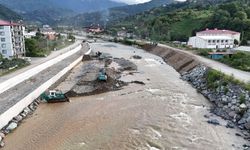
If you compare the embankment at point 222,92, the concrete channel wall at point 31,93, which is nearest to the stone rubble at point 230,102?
the embankment at point 222,92

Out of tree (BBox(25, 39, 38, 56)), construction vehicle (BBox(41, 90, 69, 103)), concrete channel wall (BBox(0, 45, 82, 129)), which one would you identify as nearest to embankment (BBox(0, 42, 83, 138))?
concrete channel wall (BBox(0, 45, 82, 129))

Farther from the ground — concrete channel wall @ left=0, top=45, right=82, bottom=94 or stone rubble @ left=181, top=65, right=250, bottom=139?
concrete channel wall @ left=0, top=45, right=82, bottom=94

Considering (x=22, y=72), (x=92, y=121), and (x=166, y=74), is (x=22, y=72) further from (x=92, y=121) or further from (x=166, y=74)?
(x=166, y=74)

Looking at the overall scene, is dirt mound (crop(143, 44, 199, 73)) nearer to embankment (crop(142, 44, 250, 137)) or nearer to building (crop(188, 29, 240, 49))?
embankment (crop(142, 44, 250, 137))

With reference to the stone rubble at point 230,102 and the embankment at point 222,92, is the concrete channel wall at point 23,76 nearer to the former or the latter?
the embankment at point 222,92

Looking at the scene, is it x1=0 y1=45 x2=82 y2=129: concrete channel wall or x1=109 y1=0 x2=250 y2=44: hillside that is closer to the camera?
x1=0 y1=45 x2=82 y2=129: concrete channel wall

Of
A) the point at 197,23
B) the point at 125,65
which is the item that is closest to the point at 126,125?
the point at 125,65

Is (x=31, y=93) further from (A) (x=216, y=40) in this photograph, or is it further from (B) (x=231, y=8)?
(B) (x=231, y=8)
